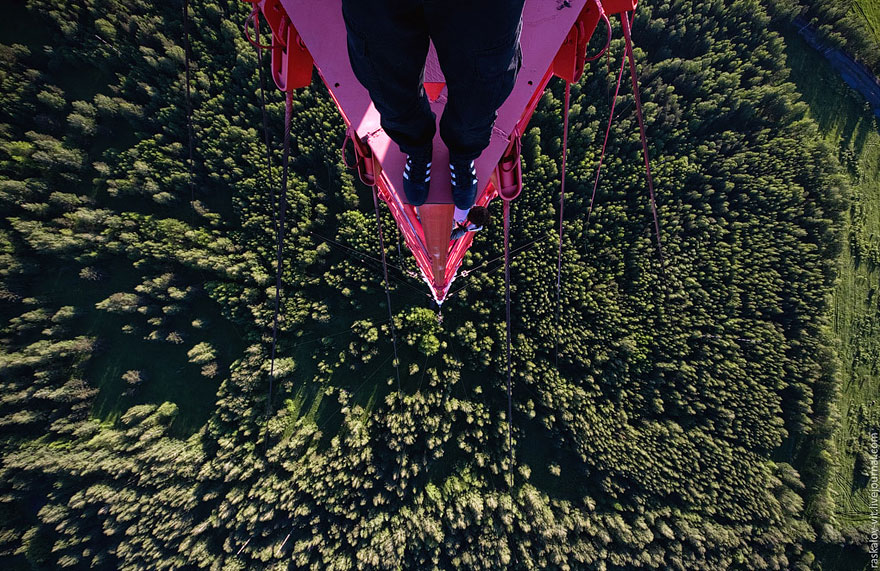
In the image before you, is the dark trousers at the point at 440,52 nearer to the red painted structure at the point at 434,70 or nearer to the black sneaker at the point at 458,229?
the red painted structure at the point at 434,70

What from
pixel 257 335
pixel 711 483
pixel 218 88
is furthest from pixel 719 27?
pixel 257 335

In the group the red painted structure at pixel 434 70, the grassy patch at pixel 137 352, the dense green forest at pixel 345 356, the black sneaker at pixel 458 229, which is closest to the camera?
the red painted structure at pixel 434 70

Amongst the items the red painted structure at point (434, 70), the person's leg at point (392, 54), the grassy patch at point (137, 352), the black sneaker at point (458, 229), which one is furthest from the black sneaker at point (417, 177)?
the grassy patch at point (137, 352)

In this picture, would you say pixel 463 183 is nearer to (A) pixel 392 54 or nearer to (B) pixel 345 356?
(A) pixel 392 54

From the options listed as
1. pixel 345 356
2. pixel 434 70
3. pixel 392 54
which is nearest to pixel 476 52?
pixel 392 54

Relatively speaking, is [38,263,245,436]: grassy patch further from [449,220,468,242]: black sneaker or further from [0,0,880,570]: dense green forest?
[449,220,468,242]: black sneaker

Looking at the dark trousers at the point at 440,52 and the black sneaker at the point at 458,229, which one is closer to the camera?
the dark trousers at the point at 440,52
